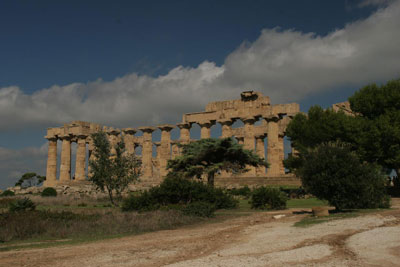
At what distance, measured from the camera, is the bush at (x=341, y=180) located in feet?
57.5

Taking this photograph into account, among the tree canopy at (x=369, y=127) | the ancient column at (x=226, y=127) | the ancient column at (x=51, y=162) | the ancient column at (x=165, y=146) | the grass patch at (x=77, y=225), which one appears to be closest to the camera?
the grass patch at (x=77, y=225)

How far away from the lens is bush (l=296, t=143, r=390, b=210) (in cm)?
1753

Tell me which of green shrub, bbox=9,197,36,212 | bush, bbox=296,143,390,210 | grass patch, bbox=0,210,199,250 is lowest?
grass patch, bbox=0,210,199,250

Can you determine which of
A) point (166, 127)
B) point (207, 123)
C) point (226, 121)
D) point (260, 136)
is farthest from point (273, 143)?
point (166, 127)

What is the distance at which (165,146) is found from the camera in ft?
165

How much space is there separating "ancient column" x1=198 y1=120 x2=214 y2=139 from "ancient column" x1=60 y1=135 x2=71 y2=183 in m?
21.7

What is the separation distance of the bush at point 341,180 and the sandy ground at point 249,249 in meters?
3.81

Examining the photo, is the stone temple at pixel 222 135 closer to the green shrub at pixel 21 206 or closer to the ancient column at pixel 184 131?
the ancient column at pixel 184 131

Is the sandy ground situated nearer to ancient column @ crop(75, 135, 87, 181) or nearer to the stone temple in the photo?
the stone temple

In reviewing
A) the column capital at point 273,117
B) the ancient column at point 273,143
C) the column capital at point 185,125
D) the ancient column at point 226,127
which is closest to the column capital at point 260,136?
the ancient column at point 226,127

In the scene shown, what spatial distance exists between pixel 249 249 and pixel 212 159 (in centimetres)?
1940

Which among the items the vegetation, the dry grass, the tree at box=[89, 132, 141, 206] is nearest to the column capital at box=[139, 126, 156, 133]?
the tree at box=[89, 132, 141, 206]

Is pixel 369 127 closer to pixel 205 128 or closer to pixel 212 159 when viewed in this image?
pixel 212 159

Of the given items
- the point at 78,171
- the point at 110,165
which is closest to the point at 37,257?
the point at 110,165
